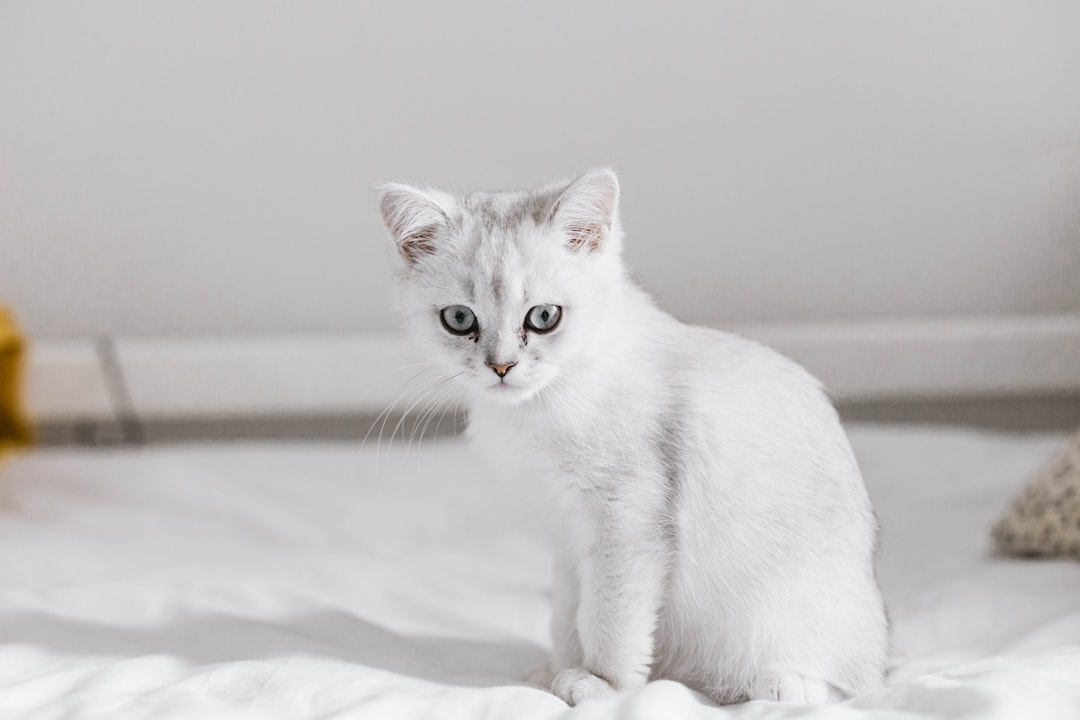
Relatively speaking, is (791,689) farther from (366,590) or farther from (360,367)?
(360,367)

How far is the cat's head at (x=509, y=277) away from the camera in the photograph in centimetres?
119

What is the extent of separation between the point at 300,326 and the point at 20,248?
0.64m

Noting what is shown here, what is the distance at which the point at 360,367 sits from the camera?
8.11ft

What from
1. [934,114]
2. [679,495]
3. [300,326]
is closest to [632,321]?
[679,495]

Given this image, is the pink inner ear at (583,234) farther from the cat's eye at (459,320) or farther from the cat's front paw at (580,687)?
the cat's front paw at (580,687)

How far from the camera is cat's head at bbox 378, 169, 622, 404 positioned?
3.92 ft

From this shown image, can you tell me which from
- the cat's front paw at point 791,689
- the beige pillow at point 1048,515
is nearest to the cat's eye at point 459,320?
the cat's front paw at point 791,689

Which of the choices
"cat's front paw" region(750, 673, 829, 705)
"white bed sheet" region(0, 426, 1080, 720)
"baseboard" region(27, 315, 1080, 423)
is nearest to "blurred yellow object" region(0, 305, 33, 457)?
"baseboard" region(27, 315, 1080, 423)

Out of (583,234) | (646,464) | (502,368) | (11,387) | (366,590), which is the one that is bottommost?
(366,590)

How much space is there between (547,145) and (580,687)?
1.27 meters

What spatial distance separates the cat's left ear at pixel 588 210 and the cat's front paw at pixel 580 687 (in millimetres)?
501

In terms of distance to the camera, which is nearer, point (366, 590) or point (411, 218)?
point (411, 218)

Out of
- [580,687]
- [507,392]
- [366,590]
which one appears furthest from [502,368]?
[366,590]

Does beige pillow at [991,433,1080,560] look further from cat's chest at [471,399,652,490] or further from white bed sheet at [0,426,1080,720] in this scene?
cat's chest at [471,399,652,490]
